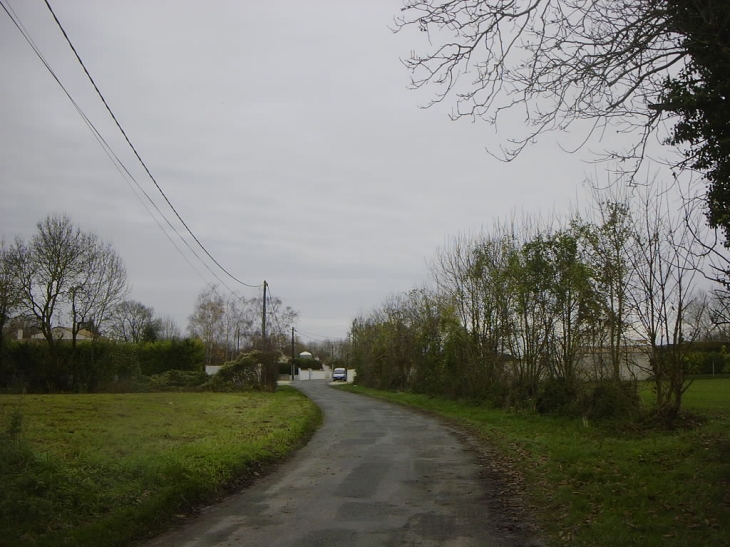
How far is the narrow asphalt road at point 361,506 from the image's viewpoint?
6.88m

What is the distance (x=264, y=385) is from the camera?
41.9 metres

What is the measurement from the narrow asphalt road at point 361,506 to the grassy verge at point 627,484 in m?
0.79

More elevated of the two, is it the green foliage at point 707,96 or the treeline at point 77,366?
the green foliage at point 707,96

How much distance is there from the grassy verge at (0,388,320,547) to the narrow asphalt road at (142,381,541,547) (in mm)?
495

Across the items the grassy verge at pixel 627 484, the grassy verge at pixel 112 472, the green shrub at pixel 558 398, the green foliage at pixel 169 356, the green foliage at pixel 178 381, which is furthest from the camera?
the green foliage at pixel 169 356

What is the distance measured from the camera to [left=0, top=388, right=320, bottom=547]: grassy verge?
682 cm

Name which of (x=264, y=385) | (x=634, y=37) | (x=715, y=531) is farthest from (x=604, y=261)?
(x=264, y=385)

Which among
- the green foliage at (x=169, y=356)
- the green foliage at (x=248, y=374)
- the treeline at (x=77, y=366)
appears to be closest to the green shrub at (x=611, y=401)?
the treeline at (x=77, y=366)

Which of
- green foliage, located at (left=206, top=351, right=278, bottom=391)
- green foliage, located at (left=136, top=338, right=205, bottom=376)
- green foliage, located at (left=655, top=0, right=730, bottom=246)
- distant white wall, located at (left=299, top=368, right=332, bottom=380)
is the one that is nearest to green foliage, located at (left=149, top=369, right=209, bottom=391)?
green foliage, located at (left=206, top=351, right=278, bottom=391)

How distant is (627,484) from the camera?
332 inches

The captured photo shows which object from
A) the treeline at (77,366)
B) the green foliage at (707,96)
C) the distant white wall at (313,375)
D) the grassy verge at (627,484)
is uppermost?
the green foliage at (707,96)

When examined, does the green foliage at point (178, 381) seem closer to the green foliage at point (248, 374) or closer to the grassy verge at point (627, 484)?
the green foliage at point (248, 374)

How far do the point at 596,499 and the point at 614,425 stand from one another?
27.1 feet

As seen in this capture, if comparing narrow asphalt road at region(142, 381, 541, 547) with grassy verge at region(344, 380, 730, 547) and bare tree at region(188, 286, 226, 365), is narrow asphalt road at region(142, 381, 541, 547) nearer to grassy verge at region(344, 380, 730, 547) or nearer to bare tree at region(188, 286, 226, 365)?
grassy verge at region(344, 380, 730, 547)
